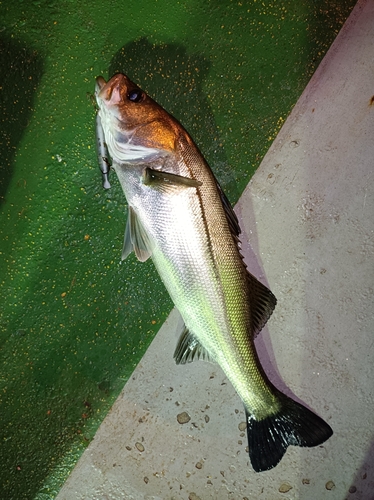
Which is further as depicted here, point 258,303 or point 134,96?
point 258,303

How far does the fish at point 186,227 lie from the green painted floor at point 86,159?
0.49m

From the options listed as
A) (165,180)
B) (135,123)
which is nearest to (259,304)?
(165,180)

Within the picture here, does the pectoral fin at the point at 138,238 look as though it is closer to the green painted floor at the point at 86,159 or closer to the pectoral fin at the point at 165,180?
the pectoral fin at the point at 165,180

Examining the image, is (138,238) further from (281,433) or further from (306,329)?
(306,329)

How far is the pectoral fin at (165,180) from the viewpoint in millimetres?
1845

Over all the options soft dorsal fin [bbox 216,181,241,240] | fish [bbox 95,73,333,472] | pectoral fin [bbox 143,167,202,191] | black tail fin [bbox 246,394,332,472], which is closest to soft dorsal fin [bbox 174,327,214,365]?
fish [bbox 95,73,333,472]

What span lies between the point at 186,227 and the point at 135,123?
1.89 feet

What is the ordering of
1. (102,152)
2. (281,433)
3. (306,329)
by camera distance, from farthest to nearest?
(306,329)
(102,152)
(281,433)

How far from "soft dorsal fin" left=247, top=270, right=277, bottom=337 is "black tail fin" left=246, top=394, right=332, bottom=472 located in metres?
0.43

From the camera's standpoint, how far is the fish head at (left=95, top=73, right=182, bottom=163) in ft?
6.24

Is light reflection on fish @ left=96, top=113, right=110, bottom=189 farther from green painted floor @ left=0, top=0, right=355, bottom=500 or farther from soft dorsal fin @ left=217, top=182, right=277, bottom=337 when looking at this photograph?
soft dorsal fin @ left=217, top=182, right=277, bottom=337

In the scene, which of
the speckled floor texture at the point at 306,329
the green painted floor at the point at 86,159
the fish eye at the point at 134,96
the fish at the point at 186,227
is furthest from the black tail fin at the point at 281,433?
the fish eye at the point at 134,96

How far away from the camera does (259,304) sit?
6.77ft

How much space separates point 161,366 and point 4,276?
1157 mm
